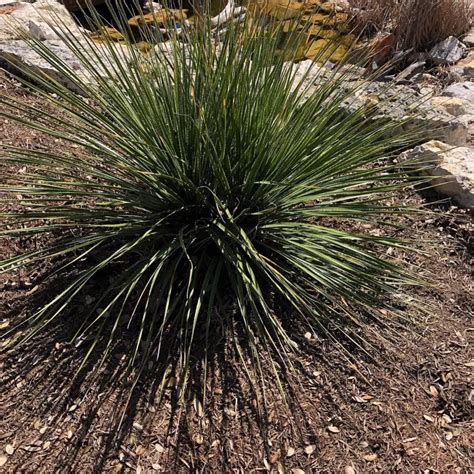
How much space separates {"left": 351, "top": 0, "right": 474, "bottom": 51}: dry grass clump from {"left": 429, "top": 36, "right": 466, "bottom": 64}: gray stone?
0.59ft

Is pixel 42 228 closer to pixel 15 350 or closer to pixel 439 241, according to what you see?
pixel 15 350

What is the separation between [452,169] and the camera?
2754 millimetres

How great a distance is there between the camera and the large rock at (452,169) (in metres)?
2.70

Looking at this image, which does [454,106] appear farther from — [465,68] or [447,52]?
[447,52]

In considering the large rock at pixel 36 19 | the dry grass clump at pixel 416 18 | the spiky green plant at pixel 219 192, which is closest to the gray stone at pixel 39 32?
the large rock at pixel 36 19

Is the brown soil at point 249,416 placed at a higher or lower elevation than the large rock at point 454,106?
lower

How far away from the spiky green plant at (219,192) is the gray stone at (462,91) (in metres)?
1.69

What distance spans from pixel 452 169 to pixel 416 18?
87.9 inches

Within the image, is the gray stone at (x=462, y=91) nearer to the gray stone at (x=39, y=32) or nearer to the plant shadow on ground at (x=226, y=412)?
the plant shadow on ground at (x=226, y=412)

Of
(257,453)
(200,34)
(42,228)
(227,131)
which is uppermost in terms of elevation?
(200,34)

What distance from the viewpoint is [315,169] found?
1.96 m

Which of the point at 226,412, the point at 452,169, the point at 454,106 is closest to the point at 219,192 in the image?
the point at 226,412

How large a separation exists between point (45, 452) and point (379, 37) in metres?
3.92

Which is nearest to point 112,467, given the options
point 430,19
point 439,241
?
point 439,241
